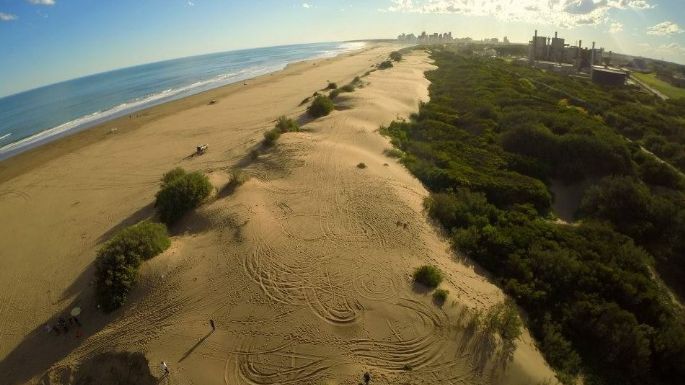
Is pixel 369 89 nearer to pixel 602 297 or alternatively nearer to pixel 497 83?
pixel 497 83

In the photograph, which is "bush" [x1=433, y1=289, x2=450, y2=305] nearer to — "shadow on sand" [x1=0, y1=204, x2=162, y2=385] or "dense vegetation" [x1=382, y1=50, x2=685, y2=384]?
"dense vegetation" [x1=382, y1=50, x2=685, y2=384]

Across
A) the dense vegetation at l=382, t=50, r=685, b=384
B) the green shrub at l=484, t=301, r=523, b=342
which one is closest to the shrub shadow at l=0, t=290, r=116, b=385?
the green shrub at l=484, t=301, r=523, b=342

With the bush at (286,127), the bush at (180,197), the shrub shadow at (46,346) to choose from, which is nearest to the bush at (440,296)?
the shrub shadow at (46,346)

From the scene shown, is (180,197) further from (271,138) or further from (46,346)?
(271,138)

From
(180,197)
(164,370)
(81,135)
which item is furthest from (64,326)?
(81,135)

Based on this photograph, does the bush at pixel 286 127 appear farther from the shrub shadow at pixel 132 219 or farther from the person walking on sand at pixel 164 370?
the person walking on sand at pixel 164 370

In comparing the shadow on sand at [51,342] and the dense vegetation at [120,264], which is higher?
the dense vegetation at [120,264]
